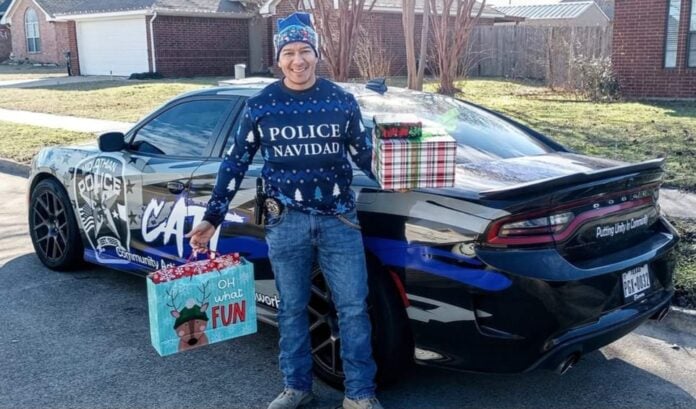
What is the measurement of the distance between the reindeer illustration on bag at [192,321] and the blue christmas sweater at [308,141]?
2.00 ft

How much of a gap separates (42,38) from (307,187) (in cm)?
4145

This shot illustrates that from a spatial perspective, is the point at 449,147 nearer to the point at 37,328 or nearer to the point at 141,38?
the point at 37,328

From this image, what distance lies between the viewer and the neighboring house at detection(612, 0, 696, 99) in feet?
50.9

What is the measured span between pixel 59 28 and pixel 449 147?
38099 mm

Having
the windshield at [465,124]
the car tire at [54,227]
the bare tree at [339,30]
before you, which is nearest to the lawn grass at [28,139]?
the bare tree at [339,30]

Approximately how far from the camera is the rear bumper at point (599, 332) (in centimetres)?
317

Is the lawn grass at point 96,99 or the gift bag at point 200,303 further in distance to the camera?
the lawn grass at point 96,99

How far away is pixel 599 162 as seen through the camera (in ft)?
13.0

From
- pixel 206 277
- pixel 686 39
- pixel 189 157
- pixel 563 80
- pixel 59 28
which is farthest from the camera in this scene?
pixel 59 28

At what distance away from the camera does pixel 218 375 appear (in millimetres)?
4004

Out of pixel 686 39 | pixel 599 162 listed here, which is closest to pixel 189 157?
pixel 599 162

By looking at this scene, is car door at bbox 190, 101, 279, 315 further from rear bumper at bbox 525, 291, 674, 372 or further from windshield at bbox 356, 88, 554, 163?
rear bumper at bbox 525, 291, 674, 372

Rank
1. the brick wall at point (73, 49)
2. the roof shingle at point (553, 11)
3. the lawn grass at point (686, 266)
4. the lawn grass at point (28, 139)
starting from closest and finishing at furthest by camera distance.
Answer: the lawn grass at point (686, 266)
the lawn grass at point (28, 139)
the brick wall at point (73, 49)
the roof shingle at point (553, 11)

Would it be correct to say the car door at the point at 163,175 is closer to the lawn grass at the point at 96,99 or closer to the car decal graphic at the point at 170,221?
the car decal graphic at the point at 170,221
